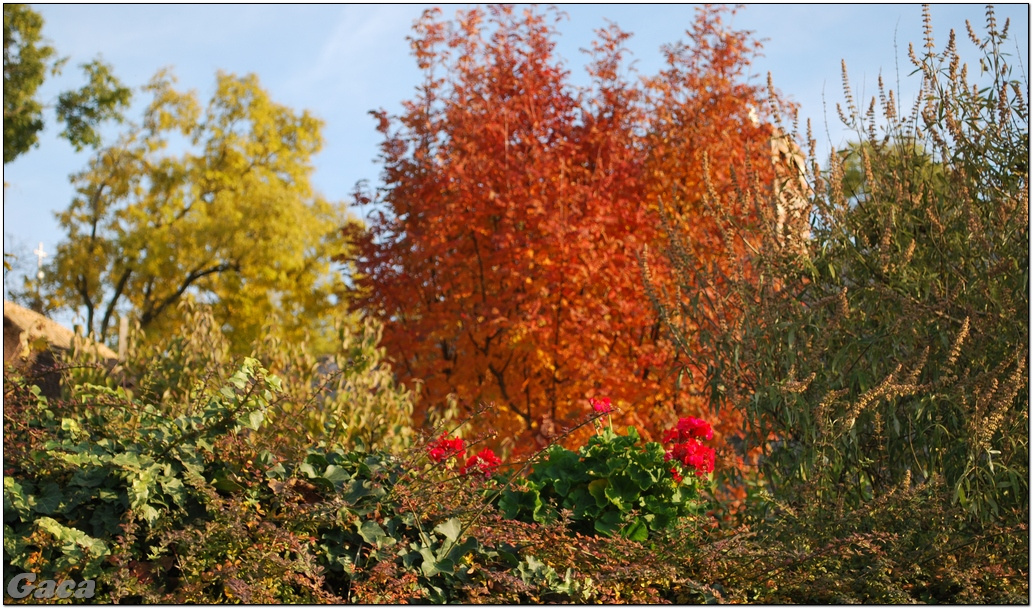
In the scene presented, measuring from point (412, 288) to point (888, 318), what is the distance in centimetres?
421

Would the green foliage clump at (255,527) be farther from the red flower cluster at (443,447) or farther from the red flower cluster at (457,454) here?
the red flower cluster at (443,447)

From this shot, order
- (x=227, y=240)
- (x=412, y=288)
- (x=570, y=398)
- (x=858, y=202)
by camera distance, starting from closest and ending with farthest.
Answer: (x=858, y=202), (x=570, y=398), (x=412, y=288), (x=227, y=240)

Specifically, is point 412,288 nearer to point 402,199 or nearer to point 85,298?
point 402,199

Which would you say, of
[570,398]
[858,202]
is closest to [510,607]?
[858,202]

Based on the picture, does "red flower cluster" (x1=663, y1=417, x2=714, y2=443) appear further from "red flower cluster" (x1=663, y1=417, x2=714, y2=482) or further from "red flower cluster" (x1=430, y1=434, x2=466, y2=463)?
"red flower cluster" (x1=430, y1=434, x2=466, y2=463)

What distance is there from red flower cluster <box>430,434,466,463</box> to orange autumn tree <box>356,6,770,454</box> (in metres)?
1.64

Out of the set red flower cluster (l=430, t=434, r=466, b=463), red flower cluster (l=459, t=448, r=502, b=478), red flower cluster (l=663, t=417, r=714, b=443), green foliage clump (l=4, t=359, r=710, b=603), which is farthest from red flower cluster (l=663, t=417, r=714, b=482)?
red flower cluster (l=430, t=434, r=466, b=463)

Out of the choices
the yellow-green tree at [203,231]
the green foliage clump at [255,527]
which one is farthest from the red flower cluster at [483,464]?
the yellow-green tree at [203,231]

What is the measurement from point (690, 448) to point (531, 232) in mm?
2829

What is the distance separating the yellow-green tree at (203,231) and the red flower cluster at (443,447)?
13547 millimetres

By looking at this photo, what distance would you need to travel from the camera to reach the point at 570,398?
694 cm

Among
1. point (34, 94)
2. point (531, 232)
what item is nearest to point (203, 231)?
point (34, 94)

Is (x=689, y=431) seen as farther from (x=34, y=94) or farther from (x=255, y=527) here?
(x=34, y=94)

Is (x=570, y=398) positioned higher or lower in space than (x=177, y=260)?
lower
